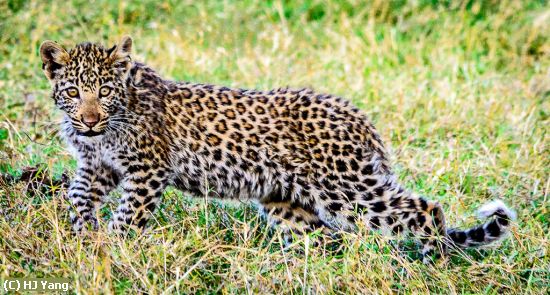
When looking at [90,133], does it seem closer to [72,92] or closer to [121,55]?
[72,92]

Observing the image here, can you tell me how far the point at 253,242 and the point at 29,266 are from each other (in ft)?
5.03

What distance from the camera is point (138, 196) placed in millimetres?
6723

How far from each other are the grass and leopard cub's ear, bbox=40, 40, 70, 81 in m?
0.73

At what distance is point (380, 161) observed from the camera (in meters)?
7.03

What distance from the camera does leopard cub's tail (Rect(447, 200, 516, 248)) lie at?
6648mm

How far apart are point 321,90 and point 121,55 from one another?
12.0 ft

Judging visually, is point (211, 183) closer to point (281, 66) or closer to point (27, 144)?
point (27, 144)

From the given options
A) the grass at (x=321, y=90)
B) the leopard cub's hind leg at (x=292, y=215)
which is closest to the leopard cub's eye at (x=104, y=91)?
the grass at (x=321, y=90)

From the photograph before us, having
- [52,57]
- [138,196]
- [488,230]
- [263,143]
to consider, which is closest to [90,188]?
[138,196]

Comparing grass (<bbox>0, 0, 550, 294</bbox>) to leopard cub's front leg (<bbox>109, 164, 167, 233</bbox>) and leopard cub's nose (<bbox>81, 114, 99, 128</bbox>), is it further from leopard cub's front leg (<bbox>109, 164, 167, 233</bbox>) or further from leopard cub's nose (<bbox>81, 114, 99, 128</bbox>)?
leopard cub's nose (<bbox>81, 114, 99, 128</bbox>)

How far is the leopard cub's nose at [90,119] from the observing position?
6535 mm

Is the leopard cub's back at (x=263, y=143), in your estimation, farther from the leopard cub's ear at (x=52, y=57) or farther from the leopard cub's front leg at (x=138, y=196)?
the leopard cub's ear at (x=52, y=57)

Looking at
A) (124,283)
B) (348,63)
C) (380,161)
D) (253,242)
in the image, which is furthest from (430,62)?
(124,283)

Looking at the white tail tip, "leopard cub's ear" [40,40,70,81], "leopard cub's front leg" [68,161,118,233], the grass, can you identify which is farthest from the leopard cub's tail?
"leopard cub's ear" [40,40,70,81]
